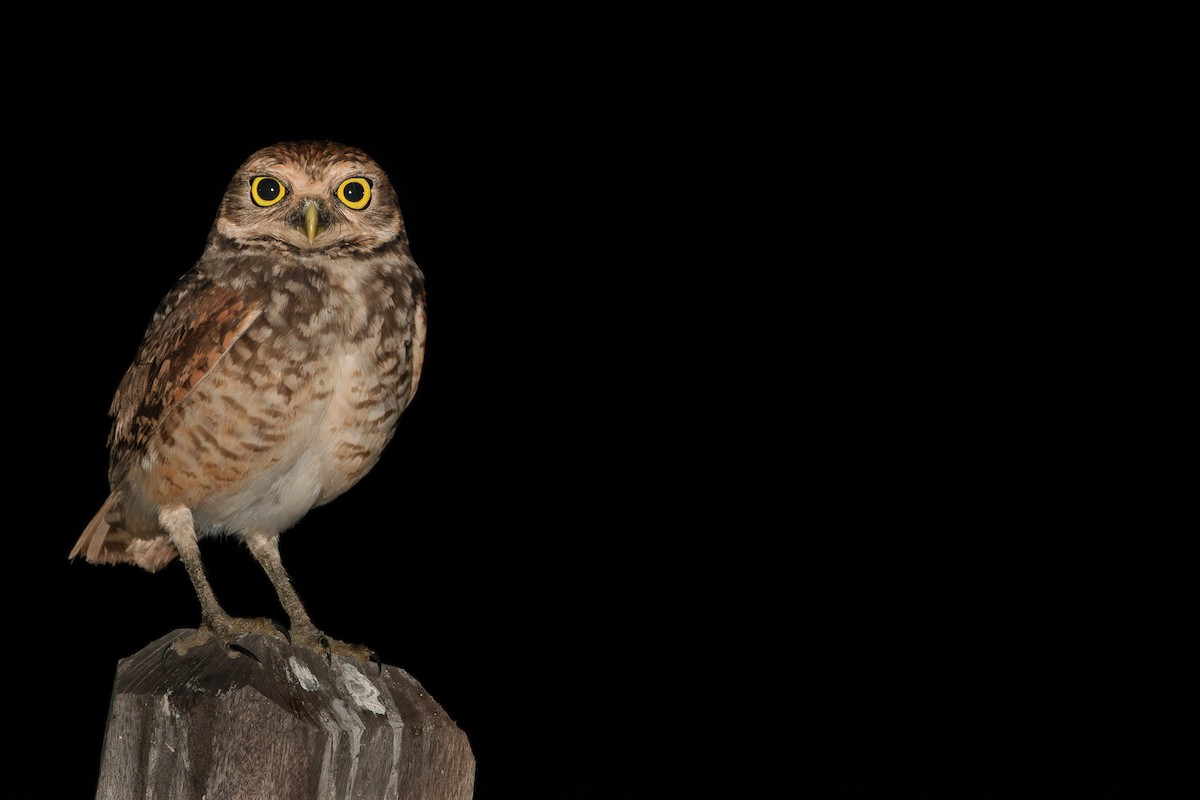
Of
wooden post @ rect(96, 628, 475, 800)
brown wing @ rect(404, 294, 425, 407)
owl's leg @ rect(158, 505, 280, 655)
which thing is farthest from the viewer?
brown wing @ rect(404, 294, 425, 407)

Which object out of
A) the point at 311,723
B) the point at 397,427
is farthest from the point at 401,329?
the point at 311,723

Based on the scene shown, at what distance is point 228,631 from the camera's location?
2.80 meters

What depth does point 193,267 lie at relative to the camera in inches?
126

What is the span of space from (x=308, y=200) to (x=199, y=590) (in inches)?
37.5

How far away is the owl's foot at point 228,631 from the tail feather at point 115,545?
60cm

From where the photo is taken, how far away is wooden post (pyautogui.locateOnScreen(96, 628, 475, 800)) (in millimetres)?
2080

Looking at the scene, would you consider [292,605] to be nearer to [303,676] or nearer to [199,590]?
[199,590]

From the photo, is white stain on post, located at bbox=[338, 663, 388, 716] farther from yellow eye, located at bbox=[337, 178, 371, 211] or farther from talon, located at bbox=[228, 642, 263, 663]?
yellow eye, located at bbox=[337, 178, 371, 211]

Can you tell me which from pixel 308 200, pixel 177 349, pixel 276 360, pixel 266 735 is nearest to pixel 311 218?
pixel 308 200

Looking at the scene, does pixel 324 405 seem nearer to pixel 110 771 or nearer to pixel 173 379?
pixel 173 379

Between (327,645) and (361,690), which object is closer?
(361,690)

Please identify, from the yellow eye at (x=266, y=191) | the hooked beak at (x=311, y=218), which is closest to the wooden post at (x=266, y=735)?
the hooked beak at (x=311, y=218)

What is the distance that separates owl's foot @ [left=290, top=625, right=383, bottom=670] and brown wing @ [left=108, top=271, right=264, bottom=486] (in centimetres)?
60

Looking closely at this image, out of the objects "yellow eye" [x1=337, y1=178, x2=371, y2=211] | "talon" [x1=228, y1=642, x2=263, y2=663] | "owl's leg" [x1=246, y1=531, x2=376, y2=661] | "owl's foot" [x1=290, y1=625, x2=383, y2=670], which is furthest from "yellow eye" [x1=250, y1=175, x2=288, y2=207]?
"talon" [x1=228, y1=642, x2=263, y2=663]
